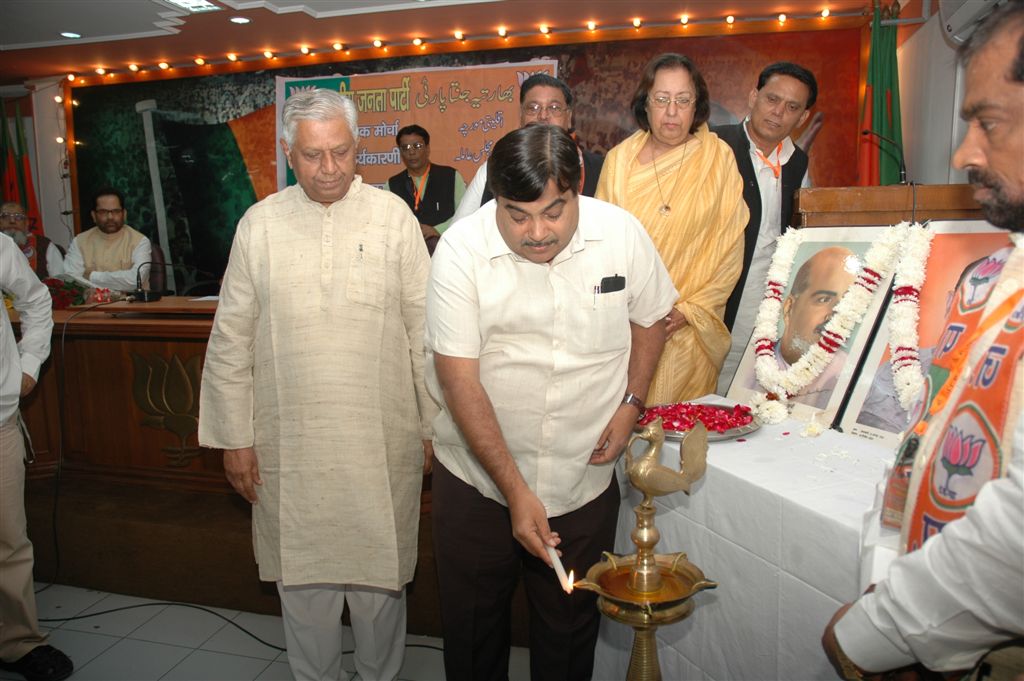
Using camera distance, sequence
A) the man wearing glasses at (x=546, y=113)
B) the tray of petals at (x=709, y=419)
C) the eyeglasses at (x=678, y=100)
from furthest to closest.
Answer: the man wearing glasses at (x=546, y=113) < the eyeglasses at (x=678, y=100) < the tray of petals at (x=709, y=419)

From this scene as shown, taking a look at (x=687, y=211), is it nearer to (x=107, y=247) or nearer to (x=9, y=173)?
(x=107, y=247)

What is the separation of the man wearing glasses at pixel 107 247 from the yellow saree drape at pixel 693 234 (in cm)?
492

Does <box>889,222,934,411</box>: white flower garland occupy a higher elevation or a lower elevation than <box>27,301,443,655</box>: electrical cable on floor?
higher


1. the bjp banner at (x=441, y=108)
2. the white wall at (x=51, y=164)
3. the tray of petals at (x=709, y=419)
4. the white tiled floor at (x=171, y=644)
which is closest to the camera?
the tray of petals at (x=709, y=419)

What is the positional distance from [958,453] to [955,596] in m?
0.20

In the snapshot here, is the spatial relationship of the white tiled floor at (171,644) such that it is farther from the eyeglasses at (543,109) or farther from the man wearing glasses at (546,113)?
the eyeglasses at (543,109)

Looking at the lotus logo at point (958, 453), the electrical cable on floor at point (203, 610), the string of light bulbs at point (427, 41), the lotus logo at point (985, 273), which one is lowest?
the electrical cable on floor at point (203, 610)

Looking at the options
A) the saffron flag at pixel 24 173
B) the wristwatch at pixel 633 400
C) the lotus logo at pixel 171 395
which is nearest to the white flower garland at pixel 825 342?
the wristwatch at pixel 633 400

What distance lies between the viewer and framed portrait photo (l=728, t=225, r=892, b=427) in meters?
1.98

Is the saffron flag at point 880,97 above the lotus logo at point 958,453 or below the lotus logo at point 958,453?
above

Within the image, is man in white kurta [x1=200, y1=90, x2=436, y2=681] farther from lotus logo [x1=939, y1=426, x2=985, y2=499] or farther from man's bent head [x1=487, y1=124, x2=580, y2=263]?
lotus logo [x1=939, y1=426, x2=985, y2=499]

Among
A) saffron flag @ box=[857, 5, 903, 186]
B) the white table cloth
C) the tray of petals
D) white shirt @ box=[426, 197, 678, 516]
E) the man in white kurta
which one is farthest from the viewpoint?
saffron flag @ box=[857, 5, 903, 186]

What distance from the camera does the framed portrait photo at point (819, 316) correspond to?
6.48ft

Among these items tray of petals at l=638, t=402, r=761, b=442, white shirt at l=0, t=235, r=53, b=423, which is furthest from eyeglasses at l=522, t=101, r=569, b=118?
white shirt at l=0, t=235, r=53, b=423
